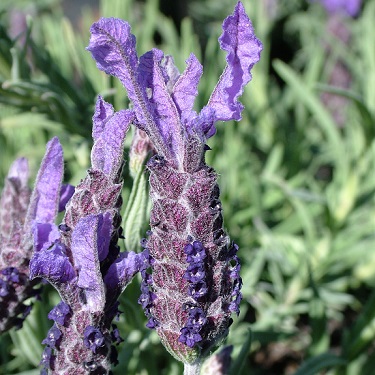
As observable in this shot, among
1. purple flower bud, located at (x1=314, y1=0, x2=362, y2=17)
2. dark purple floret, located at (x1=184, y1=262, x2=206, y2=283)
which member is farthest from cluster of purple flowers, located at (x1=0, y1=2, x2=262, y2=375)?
purple flower bud, located at (x1=314, y1=0, x2=362, y2=17)

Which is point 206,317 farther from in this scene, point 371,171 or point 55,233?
point 371,171

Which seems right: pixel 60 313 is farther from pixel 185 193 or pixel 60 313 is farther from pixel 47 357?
pixel 185 193

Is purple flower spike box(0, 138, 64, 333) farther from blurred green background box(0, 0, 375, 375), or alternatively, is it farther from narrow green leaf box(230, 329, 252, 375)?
narrow green leaf box(230, 329, 252, 375)

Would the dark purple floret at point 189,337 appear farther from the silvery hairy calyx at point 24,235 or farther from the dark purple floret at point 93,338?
the silvery hairy calyx at point 24,235

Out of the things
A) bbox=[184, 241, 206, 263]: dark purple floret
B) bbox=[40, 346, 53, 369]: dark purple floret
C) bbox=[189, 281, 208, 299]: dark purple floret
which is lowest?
bbox=[40, 346, 53, 369]: dark purple floret

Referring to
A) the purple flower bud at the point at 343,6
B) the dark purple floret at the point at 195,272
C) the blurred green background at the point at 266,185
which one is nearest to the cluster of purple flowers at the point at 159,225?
the dark purple floret at the point at 195,272
